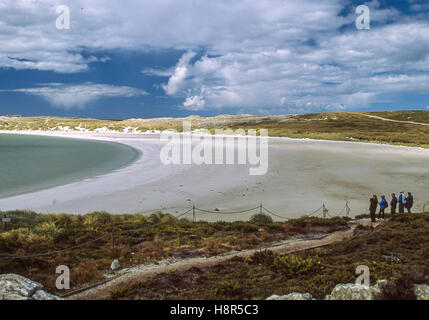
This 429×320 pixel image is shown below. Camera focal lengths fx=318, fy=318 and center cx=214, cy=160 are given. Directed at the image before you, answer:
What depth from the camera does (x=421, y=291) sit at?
601cm

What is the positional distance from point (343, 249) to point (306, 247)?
138cm

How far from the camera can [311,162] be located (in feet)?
123

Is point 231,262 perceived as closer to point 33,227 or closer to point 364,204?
point 33,227

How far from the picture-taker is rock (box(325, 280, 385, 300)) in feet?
20.0

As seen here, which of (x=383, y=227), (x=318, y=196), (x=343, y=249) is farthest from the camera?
(x=318, y=196)

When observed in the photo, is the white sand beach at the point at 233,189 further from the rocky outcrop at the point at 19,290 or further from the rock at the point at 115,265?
the rocky outcrop at the point at 19,290

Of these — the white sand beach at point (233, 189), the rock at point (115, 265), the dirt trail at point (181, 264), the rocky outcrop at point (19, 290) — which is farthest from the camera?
the white sand beach at point (233, 189)

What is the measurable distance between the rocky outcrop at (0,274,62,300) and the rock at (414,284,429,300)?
7.27 meters

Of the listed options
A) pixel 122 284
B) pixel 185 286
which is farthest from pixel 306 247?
pixel 122 284

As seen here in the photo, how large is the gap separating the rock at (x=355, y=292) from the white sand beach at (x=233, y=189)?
1145cm

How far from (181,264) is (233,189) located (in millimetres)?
14745

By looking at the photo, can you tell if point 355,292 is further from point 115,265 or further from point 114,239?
point 114,239

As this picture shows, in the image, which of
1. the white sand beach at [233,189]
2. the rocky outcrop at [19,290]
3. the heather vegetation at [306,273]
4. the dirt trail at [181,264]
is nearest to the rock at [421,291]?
the heather vegetation at [306,273]

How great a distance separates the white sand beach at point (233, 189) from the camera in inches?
784
